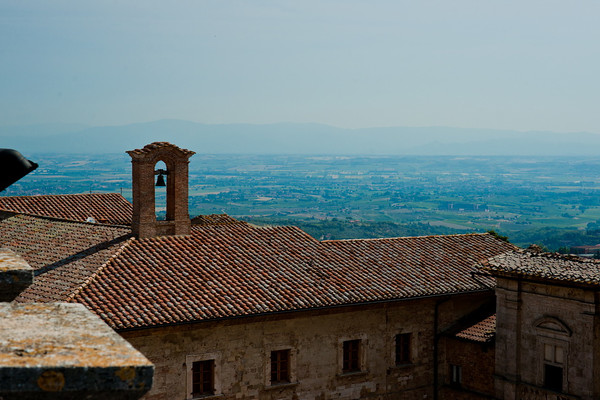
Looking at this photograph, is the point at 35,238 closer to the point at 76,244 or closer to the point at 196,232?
the point at 76,244

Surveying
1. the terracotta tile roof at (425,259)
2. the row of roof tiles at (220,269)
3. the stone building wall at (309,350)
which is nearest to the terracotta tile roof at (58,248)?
the row of roof tiles at (220,269)

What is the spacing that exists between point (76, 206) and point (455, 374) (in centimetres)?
1799

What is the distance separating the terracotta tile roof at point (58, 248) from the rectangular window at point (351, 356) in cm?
691

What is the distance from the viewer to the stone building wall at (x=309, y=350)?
17.8 m

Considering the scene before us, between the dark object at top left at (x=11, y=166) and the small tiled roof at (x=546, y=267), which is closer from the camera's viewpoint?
the dark object at top left at (x=11, y=166)

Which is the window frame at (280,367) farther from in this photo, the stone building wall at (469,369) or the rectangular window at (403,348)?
the stone building wall at (469,369)

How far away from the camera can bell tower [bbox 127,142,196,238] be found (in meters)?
22.1

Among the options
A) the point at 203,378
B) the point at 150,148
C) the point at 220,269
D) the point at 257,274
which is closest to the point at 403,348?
the point at 257,274

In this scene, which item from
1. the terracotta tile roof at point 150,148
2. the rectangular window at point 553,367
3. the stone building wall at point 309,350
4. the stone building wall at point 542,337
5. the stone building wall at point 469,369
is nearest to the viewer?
the stone building wall at point 309,350

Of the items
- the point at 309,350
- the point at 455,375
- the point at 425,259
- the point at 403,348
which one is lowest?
the point at 455,375

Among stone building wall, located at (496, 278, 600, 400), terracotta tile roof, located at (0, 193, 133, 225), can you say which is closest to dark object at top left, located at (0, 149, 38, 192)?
stone building wall, located at (496, 278, 600, 400)

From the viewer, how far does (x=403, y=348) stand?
71.5ft

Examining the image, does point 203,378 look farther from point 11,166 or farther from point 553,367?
point 11,166

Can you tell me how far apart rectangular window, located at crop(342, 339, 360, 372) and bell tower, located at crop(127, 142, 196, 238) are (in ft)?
19.4
